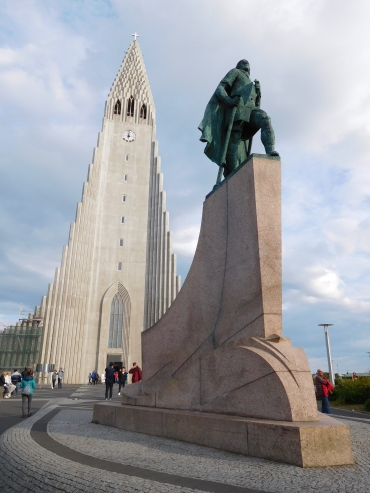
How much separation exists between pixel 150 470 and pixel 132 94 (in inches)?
1741

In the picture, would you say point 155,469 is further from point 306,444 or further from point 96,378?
point 96,378

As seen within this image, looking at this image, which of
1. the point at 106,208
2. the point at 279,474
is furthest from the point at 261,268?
the point at 106,208

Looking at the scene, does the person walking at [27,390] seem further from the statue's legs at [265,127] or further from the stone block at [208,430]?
the statue's legs at [265,127]

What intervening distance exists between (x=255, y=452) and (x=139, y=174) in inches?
1458

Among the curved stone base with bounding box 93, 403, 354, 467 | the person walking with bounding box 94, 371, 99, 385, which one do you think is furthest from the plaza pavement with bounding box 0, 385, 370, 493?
the person walking with bounding box 94, 371, 99, 385

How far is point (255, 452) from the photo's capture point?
13.4 feet

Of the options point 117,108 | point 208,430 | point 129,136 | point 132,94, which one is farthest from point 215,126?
point 132,94

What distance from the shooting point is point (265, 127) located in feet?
22.6

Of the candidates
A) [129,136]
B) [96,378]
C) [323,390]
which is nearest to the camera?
[323,390]

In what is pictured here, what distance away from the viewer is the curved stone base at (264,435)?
3.68 meters

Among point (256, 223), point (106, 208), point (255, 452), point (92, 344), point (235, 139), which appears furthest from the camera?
point (106, 208)

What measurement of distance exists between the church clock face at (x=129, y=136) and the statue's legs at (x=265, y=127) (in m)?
35.2

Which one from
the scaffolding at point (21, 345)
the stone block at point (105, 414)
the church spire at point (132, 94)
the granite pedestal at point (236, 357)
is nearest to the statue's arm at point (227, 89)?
the granite pedestal at point (236, 357)

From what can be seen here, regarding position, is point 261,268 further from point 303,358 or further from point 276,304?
point 303,358
